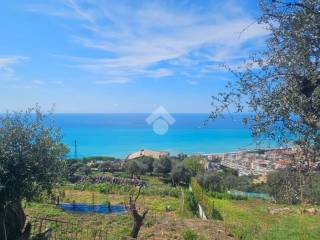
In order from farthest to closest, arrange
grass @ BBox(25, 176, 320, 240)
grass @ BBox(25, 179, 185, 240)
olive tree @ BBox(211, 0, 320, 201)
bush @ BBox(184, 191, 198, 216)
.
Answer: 1. bush @ BBox(184, 191, 198, 216)
2. grass @ BBox(25, 179, 185, 240)
3. grass @ BBox(25, 176, 320, 240)
4. olive tree @ BBox(211, 0, 320, 201)

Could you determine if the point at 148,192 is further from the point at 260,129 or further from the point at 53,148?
the point at 260,129

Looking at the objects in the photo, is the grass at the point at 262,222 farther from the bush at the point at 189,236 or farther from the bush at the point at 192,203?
the bush at the point at 189,236

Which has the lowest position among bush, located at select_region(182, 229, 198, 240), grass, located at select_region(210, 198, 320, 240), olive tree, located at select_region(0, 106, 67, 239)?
grass, located at select_region(210, 198, 320, 240)

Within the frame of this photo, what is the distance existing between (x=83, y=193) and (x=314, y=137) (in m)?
23.6

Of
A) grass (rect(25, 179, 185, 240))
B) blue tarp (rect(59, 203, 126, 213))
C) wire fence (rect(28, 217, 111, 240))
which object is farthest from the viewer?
blue tarp (rect(59, 203, 126, 213))

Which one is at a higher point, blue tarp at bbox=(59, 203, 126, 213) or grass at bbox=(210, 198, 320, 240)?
blue tarp at bbox=(59, 203, 126, 213)

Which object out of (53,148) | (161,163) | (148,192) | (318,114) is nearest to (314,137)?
(318,114)

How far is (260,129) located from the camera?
22.3 feet

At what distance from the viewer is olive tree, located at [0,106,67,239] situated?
9977 mm

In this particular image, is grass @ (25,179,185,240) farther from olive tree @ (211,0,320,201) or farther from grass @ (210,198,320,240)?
olive tree @ (211,0,320,201)

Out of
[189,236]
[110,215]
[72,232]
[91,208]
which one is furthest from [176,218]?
[91,208]

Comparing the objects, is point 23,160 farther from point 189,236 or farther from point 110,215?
point 110,215

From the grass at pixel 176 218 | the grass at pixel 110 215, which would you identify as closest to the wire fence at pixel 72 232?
the grass at pixel 110 215

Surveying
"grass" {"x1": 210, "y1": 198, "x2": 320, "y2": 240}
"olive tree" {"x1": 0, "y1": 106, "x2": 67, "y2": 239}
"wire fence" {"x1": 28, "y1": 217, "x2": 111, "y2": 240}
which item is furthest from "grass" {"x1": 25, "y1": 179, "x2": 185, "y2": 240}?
"grass" {"x1": 210, "y1": 198, "x2": 320, "y2": 240}
